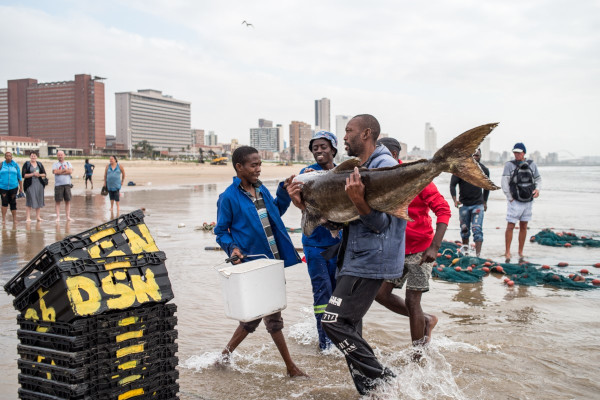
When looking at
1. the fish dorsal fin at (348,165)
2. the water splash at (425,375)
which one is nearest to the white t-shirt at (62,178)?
the water splash at (425,375)

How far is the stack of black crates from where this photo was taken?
306 cm

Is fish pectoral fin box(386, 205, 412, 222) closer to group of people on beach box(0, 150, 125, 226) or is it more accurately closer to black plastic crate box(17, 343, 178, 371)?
black plastic crate box(17, 343, 178, 371)

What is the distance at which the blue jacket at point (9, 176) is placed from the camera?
1378 centimetres

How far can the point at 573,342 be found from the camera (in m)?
5.44

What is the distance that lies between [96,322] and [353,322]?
181 cm

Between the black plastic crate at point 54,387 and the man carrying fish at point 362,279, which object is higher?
the man carrying fish at point 362,279

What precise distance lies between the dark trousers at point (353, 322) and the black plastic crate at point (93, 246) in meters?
1.43

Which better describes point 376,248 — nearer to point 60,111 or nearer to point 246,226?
point 246,226

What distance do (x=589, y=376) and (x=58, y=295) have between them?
4.47 m

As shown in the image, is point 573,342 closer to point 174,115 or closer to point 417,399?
point 417,399

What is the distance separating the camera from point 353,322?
381cm

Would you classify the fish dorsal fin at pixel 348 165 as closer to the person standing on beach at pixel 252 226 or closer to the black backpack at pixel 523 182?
the person standing on beach at pixel 252 226

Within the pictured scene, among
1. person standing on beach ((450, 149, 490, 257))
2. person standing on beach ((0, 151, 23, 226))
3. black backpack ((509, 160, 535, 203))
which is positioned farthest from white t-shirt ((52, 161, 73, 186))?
Result: black backpack ((509, 160, 535, 203))

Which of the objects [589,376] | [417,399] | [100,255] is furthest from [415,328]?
[100,255]
